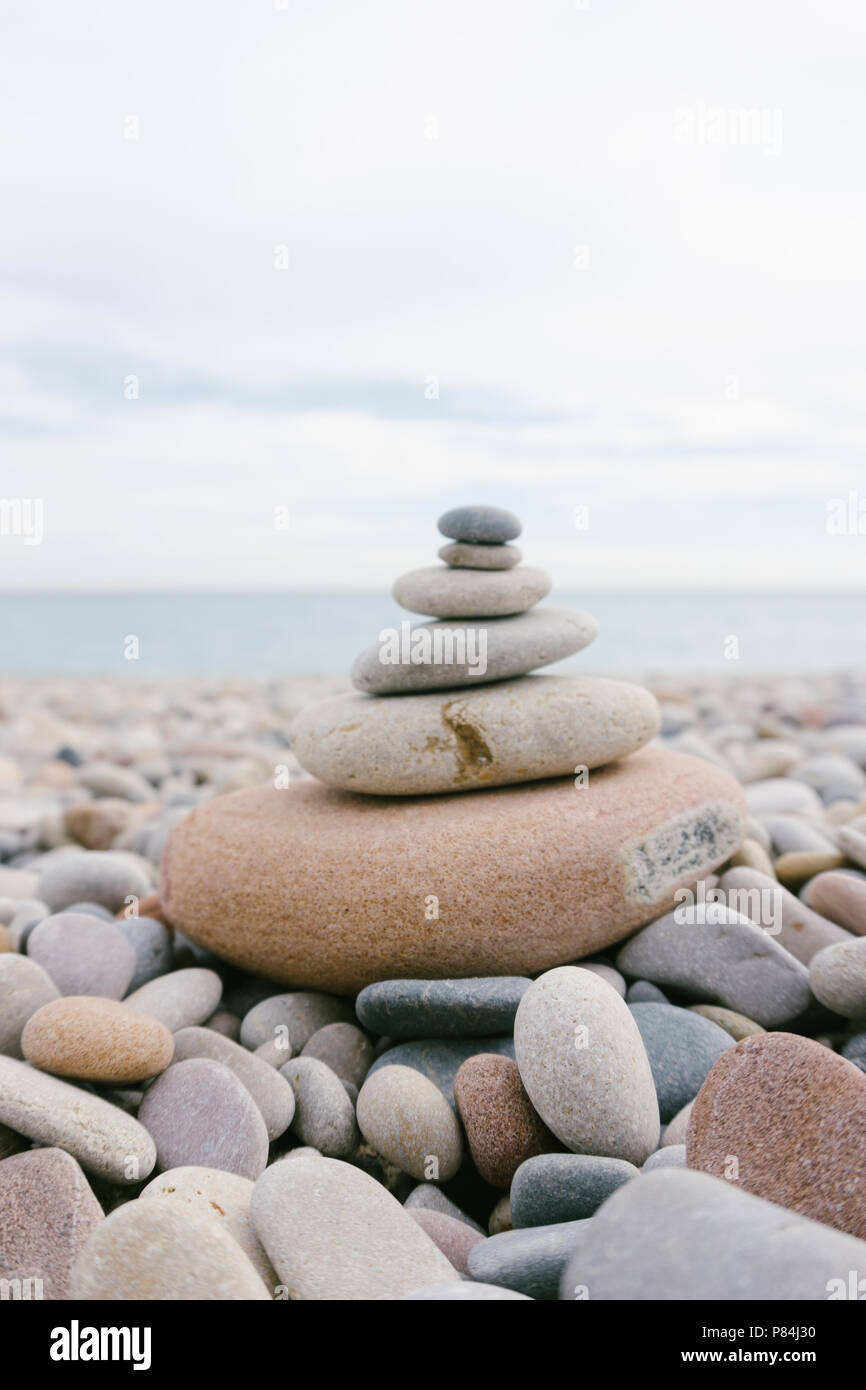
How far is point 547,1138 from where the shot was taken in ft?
8.13

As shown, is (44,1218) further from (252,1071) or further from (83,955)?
(83,955)

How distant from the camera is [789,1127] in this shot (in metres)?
2.04

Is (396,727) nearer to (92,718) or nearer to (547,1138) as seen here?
(547,1138)

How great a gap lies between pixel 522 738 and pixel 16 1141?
2105 mm

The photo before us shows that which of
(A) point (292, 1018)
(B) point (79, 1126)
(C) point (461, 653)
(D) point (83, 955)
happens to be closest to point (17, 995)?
(D) point (83, 955)

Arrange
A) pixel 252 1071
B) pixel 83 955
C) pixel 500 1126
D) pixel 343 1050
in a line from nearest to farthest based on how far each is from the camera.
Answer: pixel 500 1126 < pixel 252 1071 < pixel 343 1050 < pixel 83 955

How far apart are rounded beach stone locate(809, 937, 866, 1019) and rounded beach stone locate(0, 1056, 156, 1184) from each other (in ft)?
6.86

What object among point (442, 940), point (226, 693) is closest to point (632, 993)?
point (442, 940)

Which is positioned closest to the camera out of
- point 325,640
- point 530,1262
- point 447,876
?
point 530,1262

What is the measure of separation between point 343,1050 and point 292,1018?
288 millimetres

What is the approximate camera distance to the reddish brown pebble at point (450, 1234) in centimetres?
216

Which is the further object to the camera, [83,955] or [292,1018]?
[83,955]

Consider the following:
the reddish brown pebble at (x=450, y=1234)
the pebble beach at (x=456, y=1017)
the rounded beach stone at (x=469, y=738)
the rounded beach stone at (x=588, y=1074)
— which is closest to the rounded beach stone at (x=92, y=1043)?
the pebble beach at (x=456, y=1017)

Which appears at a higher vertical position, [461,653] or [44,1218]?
[461,653]
